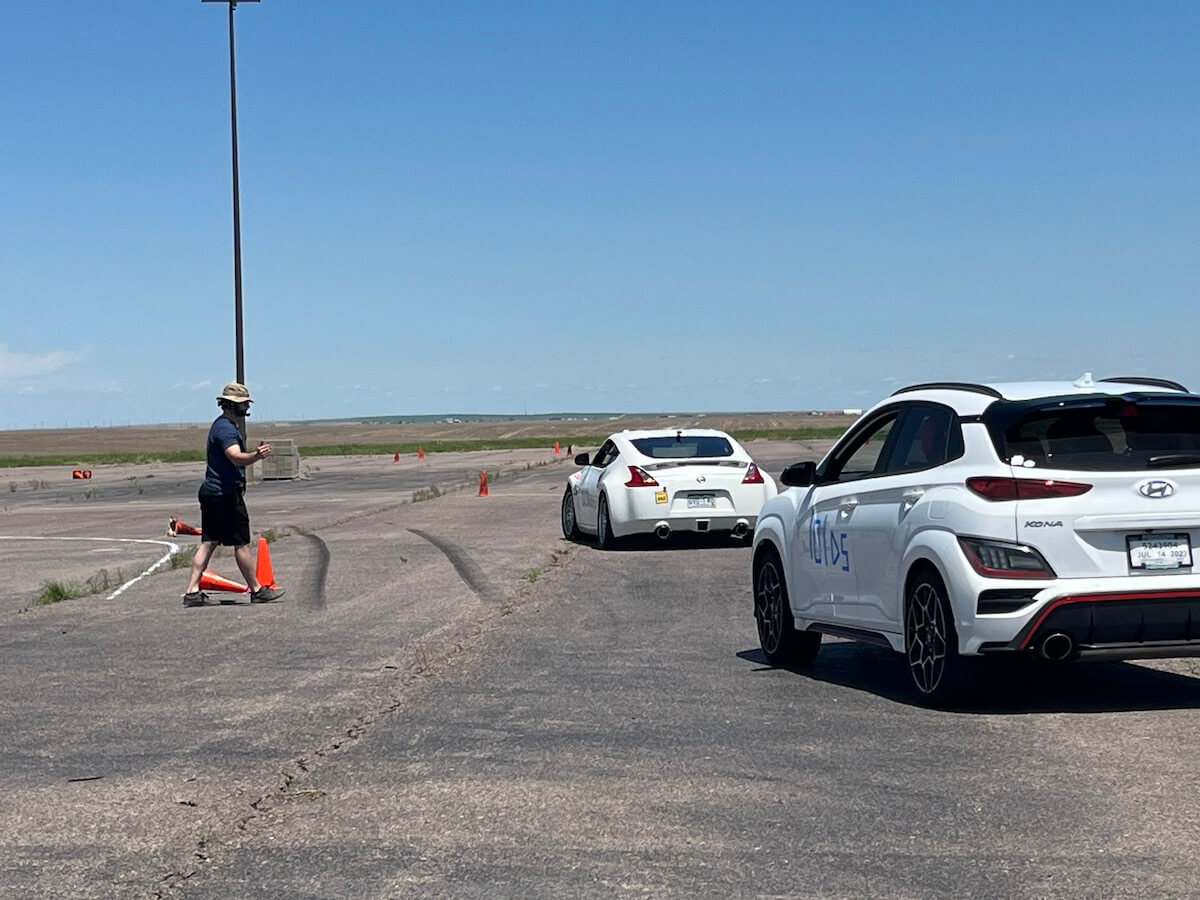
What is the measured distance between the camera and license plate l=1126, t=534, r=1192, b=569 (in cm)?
838

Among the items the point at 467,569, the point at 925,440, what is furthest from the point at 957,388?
the point at 467,569

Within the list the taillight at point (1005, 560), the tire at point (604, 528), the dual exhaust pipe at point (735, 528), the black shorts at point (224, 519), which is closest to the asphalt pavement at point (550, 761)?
the taillight at point (1005, 560)

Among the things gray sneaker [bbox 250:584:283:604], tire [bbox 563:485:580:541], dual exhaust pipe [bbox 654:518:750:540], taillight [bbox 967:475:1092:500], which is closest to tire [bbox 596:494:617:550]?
dual exhaust pipe [bbox 654:518:750:540]

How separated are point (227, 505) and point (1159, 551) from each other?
9175mm

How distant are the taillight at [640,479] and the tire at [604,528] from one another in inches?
14.5

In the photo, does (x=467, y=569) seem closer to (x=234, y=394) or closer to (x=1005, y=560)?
(x=234, y=394)

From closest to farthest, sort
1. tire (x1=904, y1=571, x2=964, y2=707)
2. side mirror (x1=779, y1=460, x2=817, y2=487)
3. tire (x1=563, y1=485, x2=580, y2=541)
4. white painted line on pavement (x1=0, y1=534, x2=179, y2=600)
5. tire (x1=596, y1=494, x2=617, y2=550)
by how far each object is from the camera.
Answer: tire (x1=904, y1=571, x2=964, y2=707) → side mirror (x1=779, y1=460, x2=817, y2=487) → white painted line on pavement (x1=0, y1=534, x2=179, y2=600) → tire (x1=596, y1=494, x2=617, y2=550) → tire (x1=563, y1=485, x2=580, y2=541)

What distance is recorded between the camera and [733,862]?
19.1 feet

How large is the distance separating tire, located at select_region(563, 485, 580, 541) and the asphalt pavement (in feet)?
24.5

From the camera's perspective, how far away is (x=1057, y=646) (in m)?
8.30

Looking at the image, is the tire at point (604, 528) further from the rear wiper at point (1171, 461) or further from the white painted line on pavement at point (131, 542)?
the rear wiper at point (1171, 461)

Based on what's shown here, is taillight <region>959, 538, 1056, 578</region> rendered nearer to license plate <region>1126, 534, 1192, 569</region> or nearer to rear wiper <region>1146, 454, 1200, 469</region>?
license plate <region>1126, 534, 1192, 569</region>

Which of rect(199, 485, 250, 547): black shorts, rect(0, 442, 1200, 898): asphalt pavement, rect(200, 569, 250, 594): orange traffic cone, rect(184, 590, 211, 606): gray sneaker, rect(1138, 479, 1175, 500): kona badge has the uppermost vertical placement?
rect(1138, 479, 1175, 500): kona badge

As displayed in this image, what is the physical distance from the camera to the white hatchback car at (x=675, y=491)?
65.7 feet
